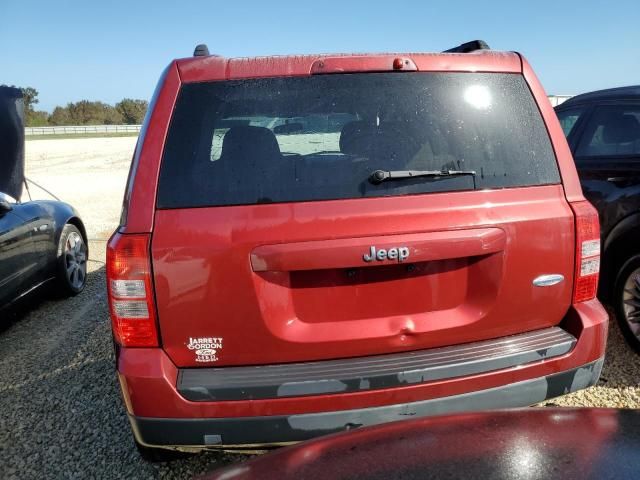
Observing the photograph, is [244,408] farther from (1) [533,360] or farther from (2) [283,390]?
(1) [533,360]

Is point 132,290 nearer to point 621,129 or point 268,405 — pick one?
point 268,405

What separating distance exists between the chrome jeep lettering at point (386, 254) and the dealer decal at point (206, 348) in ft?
2.10

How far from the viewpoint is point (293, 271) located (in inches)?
72.5

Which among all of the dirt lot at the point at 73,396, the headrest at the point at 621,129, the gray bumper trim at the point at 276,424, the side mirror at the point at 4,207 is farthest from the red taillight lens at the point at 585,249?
the side mirror at the point at 4,207

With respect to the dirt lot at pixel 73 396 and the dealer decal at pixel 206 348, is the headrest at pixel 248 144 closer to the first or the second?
the dealer decal at pixel 206 348

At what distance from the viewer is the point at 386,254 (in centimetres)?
183

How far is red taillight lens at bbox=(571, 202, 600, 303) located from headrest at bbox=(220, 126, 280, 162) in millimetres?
1284

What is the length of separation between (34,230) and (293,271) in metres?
3.80

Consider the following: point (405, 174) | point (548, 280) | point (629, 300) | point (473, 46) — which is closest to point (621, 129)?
point (629, 300)

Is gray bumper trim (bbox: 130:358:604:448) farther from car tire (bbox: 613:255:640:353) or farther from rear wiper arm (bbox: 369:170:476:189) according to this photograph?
car tire (bbox: 613:255:640:353)

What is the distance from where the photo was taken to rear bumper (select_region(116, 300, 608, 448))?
1828 mm

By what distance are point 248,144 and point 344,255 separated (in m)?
0.60

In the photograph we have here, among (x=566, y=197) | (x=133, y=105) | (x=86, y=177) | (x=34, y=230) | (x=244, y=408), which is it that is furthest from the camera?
(x=133, y=105)

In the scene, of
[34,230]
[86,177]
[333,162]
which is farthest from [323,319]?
[86,177]
